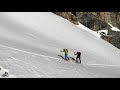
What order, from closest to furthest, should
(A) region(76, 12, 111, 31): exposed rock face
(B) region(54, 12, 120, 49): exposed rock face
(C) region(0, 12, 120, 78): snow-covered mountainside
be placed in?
(C) region(0, 12, 120, 78): snow-covered mountainside → (B) region(54, 12, 120, 49): exposed rock face → (A) region(76, 12, 111, 31): exposed rock face

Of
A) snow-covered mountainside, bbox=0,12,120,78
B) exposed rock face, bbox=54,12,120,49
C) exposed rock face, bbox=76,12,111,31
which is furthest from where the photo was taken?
exposed rock face, bbox=76,12,111,31

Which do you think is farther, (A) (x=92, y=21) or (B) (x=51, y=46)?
(A) (x=92, y=21)

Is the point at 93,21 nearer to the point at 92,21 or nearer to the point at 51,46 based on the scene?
the point at 92,21

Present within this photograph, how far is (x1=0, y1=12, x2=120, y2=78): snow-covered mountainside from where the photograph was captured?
22.9 meters

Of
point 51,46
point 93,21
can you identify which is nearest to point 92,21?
point 93,21

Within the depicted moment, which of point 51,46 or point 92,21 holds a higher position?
point 92,21

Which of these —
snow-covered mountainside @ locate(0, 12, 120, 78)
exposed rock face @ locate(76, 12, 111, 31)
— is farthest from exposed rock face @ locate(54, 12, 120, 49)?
snow-covered mountainside @ locate(0, 12, 120, 78)

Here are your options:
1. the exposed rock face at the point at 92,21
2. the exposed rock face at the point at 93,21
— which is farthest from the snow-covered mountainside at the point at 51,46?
the exposed rock face at the point at 92,21

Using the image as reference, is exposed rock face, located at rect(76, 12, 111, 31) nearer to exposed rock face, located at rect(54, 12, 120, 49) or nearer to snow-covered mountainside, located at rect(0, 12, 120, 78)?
exposed rock face, located at rect(54, 12, 120, 49)

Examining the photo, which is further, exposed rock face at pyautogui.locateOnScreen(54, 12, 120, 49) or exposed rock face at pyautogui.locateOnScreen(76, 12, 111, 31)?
exposed rock face at pyautogui.locateOnScreen(76, 12, 111, 31)

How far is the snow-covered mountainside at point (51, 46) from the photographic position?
22.9 metres

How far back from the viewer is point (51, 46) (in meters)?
36.7
